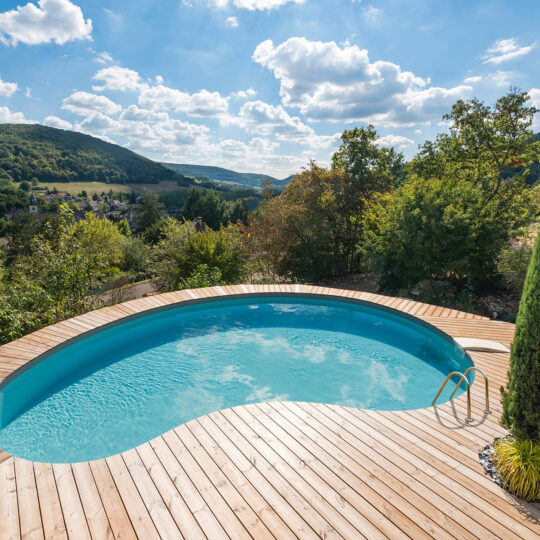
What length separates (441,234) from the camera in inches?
304

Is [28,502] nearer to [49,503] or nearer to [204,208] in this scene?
[49,503]

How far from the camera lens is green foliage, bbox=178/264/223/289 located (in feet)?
28.0

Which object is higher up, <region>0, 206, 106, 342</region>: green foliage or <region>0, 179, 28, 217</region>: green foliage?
<region>0, 179, 28, 217</region>: green foliage

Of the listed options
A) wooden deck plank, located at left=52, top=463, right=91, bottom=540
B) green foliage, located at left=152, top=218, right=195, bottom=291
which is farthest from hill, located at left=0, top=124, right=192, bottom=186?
wooden deck plank, located at left=52, top=463, right=91, bottom=540

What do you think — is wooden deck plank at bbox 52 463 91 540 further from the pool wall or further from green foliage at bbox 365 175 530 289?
green foliage at bbox 365 175 530 289

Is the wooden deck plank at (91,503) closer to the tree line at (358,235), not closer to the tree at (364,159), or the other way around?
the tree line at (358,235)

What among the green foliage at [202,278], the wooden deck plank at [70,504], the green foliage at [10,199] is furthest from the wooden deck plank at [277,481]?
the green foliage at [10,199]

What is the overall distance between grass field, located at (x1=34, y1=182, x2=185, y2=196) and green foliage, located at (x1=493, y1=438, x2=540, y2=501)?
282 feet

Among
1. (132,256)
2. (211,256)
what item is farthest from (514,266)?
(132,256)

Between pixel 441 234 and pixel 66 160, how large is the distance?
309ft

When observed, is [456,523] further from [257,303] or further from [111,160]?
[111,160]

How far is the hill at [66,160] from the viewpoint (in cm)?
7006

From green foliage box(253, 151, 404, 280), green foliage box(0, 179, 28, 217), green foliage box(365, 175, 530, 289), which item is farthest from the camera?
green foliage box(0, 179, 28, 217)

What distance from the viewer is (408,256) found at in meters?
8.41
